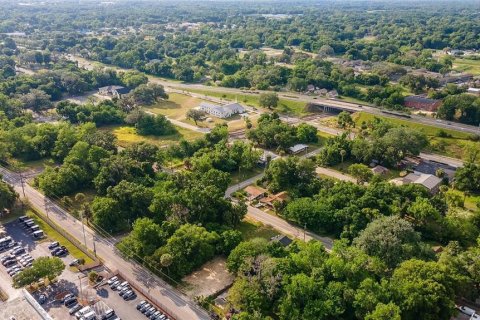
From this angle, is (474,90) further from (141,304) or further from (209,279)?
(141,304)

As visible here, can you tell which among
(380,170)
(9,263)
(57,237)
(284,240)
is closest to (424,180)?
(380,170)

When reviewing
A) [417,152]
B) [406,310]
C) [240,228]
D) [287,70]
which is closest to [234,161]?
[240,228]

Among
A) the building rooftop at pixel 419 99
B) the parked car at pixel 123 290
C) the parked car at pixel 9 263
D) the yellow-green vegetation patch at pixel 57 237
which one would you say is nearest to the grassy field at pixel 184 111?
the building rooftop at pixel 419 99

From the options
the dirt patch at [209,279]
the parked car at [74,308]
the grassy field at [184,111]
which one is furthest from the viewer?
the grassy field at [184,111]

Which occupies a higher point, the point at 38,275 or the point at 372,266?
the point at 372,266

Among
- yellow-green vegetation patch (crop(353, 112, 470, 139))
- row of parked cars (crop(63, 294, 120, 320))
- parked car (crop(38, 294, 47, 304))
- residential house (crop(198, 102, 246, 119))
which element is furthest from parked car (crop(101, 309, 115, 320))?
yellow-green vegetation patch (crop(353, 112, 470, 139))

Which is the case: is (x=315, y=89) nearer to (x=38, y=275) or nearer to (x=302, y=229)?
(x=302, y=229)

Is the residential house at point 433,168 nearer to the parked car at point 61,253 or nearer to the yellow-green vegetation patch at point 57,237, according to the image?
the yellow-green vegetation patch at point 57,237

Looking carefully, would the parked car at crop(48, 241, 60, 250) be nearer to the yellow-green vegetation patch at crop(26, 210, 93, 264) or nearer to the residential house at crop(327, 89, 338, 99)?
the yellow-green vegetation patch at crop(26, 210, 93, 264)
